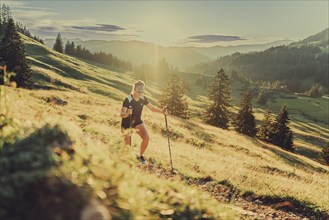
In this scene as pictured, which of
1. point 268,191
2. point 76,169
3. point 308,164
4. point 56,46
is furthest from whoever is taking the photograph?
point 56,46

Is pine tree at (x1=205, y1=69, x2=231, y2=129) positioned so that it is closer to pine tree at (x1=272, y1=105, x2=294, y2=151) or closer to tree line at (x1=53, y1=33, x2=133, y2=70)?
pine tree at (x1=272, y1=105, x2=294, y2=151)

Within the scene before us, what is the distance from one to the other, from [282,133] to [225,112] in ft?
36.4

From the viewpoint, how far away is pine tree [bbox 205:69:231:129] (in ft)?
185

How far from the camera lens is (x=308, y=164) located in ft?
117

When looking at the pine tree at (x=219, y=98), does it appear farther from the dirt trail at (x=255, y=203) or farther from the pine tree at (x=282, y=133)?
the dirt trail at (x=255, y=203)

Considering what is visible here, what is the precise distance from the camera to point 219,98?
2233 inches

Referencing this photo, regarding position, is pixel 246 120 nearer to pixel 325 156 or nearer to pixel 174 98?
pixel 174 98

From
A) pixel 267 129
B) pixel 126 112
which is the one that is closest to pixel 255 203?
pixel 126 112

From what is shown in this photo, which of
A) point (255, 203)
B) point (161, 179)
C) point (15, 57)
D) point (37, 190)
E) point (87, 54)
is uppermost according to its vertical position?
point (87, 54)

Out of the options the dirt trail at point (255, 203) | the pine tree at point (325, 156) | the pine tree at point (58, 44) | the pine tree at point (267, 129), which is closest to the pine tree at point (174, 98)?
the pine tree at point (267, 129)

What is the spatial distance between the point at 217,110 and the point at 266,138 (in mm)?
11501

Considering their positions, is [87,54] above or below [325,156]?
above

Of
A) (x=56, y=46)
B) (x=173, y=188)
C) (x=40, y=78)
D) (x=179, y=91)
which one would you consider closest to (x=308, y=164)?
(x=179, y=91)

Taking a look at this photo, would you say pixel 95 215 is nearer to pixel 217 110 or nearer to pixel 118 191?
pixel 118 191
